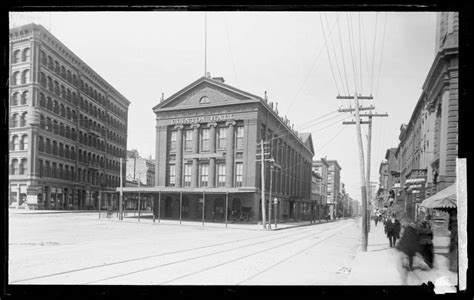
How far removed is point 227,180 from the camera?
38.7 meters

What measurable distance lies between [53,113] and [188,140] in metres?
25.7

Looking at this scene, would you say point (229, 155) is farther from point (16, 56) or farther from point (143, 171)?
point (16, 56)

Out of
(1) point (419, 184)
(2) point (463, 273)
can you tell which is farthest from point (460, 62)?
(1) point (419, 184)

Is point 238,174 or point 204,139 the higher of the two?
point 204,139

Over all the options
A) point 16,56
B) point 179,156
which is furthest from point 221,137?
point 16,56

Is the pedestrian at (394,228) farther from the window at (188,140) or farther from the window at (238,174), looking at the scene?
the window at (188,140)

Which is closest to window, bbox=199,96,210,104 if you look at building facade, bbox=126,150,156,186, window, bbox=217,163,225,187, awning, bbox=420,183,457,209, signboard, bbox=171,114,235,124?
signboard, bbox=171,114,235,124

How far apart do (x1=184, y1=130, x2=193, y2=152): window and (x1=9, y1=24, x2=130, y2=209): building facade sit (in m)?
11.6

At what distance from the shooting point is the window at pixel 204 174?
38938 millimetres

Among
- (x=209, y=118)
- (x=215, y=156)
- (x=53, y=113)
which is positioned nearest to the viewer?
(x=53, y=113)

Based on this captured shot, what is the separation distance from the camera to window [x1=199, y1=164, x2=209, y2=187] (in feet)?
128

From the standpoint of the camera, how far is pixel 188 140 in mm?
38625

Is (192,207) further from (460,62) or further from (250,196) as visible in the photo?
(460,62)
